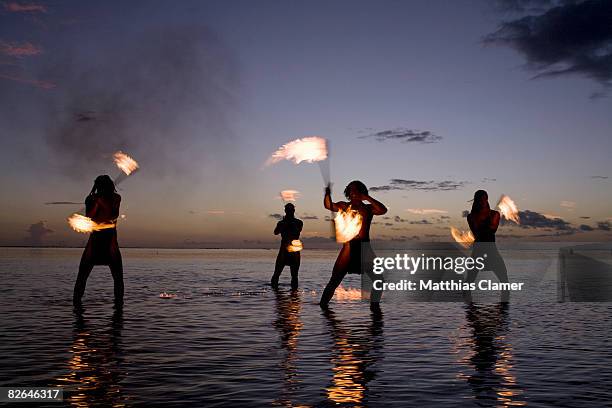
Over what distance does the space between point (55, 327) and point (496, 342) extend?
7488mm

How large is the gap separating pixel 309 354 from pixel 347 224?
5535mm

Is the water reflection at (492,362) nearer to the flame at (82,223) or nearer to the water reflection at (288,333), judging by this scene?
the water reflection at (288,333)

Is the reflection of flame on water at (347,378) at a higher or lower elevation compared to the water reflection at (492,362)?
higher

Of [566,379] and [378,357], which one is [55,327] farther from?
[566,379]

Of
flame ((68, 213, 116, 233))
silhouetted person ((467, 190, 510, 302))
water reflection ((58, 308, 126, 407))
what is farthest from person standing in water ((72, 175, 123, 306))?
silhouetted person ((467, 190, 510, 302))

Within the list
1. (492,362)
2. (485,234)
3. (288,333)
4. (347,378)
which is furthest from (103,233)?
(492,362)

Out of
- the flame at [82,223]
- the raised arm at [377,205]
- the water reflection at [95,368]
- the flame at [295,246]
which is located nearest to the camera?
the water reflection at [95,368]

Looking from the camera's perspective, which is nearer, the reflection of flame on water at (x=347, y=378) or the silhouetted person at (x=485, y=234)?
the reflection of flame on water at (x=347, y=378)

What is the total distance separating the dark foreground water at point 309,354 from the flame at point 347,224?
1.67 metres

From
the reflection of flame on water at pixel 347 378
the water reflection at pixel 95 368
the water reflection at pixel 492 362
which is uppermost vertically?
the water reflection at pixel 95 368

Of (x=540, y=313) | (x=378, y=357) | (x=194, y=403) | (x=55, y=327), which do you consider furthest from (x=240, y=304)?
(x=194, y=403)

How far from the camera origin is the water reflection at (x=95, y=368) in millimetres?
6641

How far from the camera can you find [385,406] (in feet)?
21.2

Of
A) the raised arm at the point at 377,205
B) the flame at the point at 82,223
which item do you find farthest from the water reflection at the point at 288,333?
the flame at the point at 82,223
